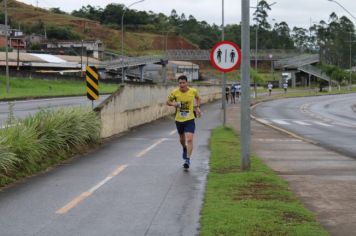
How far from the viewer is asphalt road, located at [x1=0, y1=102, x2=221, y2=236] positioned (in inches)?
274

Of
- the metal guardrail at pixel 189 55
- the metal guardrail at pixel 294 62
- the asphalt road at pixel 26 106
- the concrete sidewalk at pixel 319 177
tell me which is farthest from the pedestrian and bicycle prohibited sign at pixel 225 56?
the metal guardrail at pixel 189 55

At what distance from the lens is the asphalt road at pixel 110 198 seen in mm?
6955

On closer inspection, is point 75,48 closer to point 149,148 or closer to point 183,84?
point 149,148

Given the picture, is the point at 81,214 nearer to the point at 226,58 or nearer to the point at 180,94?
the point at 180,94

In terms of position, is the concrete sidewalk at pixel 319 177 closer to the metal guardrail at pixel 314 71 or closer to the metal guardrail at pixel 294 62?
the metal guardrail at pixel 314 71

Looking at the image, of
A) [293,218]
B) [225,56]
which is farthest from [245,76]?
[225,56]

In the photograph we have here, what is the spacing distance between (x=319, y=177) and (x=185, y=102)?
2.92 meters

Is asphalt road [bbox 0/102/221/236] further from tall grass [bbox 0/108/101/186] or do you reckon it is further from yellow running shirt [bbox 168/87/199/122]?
yellow running shirt [bbox 168/87/199/122]

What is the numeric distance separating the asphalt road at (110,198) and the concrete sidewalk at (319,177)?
1476 mm

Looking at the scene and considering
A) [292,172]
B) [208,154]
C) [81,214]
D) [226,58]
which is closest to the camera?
[81,214]

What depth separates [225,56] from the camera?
15.2 meters

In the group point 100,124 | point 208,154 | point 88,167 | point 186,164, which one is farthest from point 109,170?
point 100,124

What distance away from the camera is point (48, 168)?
1172cm

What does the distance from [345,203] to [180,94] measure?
4508 millimetres
